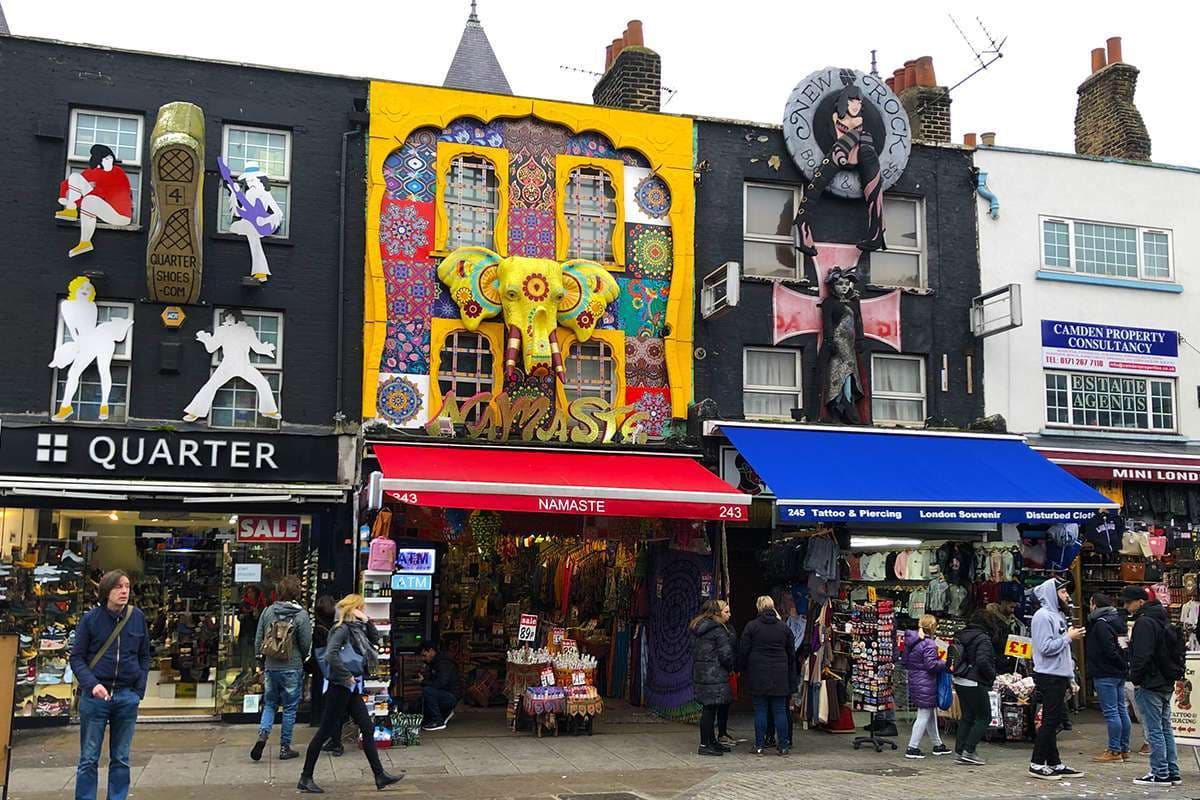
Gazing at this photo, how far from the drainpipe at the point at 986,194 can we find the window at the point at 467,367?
814cm

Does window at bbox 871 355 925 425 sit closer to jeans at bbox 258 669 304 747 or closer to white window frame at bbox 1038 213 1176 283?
white window frame at bbox 1038 213 1176 283

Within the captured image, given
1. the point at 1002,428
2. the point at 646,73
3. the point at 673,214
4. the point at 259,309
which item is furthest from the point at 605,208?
the point at 1002,428

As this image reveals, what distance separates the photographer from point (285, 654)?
38.8ft

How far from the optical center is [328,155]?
50.3ft

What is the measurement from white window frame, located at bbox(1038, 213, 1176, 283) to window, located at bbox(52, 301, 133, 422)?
13.3 meters

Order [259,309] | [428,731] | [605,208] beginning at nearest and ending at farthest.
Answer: [428,731]
[259,309]
[605,208]

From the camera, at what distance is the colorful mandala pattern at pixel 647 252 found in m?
16.2

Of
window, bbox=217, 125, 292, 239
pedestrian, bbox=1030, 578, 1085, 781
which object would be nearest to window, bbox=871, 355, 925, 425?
pedestrian, bbox=1030, 578, 1085, 781

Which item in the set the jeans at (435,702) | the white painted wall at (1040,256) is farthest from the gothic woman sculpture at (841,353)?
the jeans at (435,702)

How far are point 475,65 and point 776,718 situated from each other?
1533 centimetres

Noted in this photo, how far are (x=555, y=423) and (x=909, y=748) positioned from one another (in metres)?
5.84

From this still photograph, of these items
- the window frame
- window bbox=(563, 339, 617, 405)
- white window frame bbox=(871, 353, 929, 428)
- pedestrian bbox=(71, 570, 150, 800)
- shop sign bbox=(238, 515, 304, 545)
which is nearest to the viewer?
pedestrian bbox=(71, 570, 150, 800)

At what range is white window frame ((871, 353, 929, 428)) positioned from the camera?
17.2m

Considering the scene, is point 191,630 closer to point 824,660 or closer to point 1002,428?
point 824,660
